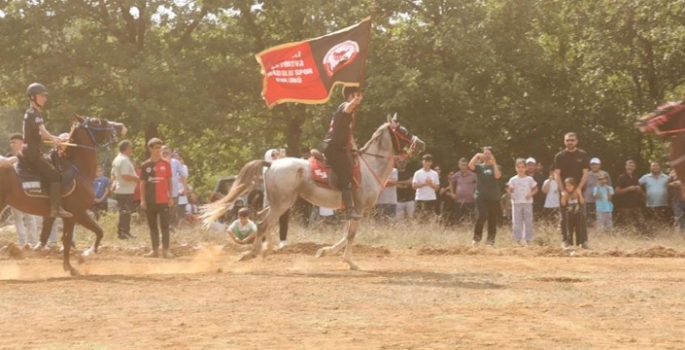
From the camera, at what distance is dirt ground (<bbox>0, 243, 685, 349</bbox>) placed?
10852 millimetres

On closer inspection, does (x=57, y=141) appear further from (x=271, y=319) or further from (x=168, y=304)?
(x=271, y=319)

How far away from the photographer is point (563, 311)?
12.8 m

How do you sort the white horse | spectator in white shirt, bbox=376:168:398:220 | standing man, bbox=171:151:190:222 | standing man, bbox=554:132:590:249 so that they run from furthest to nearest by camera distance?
1. spectator in white shirt, bbox=376:168:398:220
2. standing man, bbox=171:151:190:222
3. standing man, bbox=554:132:590:249
4. the white horse

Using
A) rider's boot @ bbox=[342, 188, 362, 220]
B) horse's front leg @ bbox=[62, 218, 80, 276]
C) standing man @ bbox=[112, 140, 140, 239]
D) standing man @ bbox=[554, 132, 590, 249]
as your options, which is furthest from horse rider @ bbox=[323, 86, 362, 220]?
standing man @ bbox=[112, 140, 140, 239]

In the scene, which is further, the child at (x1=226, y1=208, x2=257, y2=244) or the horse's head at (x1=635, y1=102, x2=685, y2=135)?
the child at (x1=226, y1=208, x2=257, y2=244)

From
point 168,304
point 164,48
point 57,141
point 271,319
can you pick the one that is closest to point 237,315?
point 271,319

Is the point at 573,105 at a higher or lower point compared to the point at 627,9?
lower

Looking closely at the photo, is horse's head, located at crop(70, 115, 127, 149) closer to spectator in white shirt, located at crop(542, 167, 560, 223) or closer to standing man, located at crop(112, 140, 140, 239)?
standing man, located at crop(112, 140, 140, 239)

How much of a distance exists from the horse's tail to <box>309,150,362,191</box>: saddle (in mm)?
1036

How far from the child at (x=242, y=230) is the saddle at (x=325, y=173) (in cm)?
415

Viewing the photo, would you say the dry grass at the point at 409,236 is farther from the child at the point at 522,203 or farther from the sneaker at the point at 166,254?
the sneaker at the point at 166,254

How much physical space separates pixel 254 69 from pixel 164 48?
3.13m

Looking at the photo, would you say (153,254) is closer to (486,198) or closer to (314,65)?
(314,65)

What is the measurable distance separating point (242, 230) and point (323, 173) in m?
4.58
